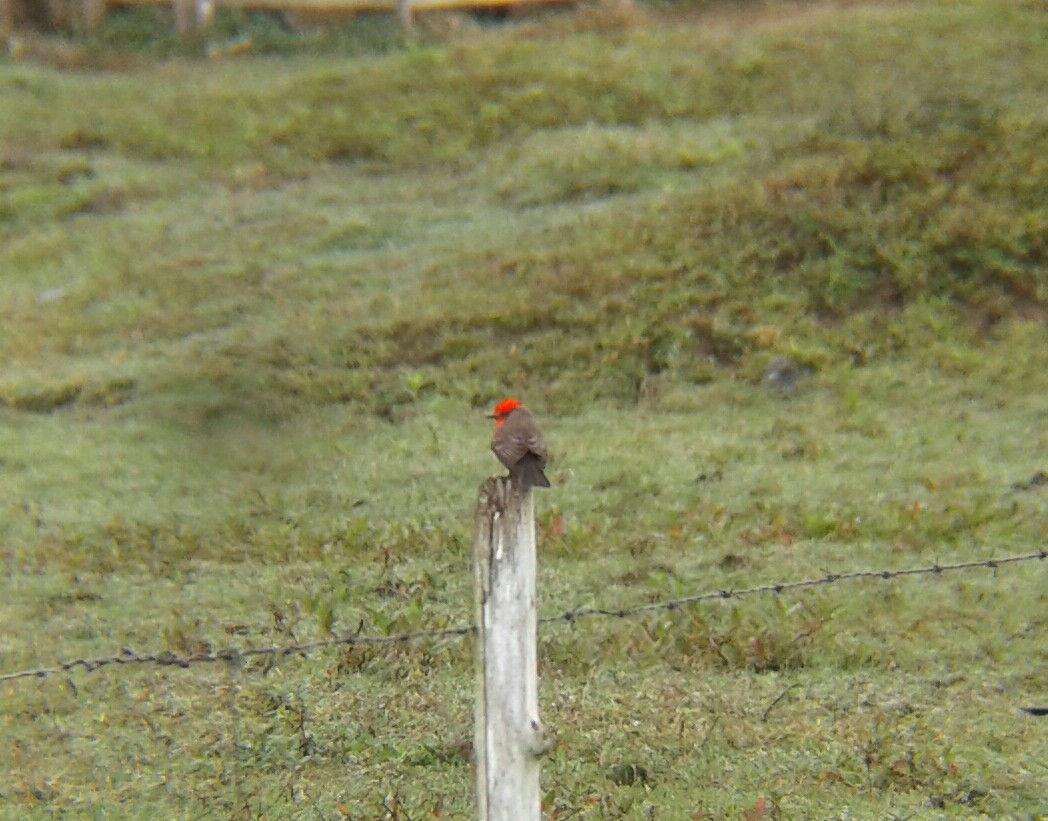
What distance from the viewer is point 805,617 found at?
6.05m

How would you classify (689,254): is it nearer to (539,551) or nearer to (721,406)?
(721,406)

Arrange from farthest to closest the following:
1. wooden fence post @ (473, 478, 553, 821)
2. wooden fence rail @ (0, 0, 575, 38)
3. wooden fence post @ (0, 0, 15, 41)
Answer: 1. wooden fence post @ (0, 0, 15, 41)
2. wooden fence rail @ (0, 0, 575, 38)
3. wooden fence post @ (473, 478, 553, 821)

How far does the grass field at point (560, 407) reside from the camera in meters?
5.15

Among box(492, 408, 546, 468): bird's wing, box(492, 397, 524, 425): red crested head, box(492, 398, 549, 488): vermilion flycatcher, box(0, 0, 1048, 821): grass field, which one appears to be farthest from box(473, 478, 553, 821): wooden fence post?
box(492, 397, 524, 425): red crested head

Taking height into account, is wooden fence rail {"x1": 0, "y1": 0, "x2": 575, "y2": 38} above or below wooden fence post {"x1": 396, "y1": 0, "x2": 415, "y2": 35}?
above

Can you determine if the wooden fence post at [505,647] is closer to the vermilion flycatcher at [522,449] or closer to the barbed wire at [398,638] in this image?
the barbed wire at [398,638]

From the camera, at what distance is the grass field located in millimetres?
5148

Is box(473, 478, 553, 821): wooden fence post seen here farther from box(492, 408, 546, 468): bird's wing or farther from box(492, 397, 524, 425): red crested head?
box(492, 397, 524, 425): red crested head

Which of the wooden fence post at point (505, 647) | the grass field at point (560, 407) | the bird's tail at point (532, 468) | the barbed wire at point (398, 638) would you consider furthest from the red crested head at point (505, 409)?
the wooden fence post at point (505, 647)

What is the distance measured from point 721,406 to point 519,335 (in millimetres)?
1458

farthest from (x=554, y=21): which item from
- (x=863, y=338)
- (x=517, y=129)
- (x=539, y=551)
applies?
(x=539, y=551)

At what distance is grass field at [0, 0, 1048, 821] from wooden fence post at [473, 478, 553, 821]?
121cm

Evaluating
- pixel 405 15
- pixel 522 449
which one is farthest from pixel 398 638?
pixel 405 15

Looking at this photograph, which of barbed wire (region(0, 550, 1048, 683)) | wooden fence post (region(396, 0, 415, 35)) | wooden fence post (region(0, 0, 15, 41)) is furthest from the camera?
wooden fence post (region(0, 0, 15, 41))
